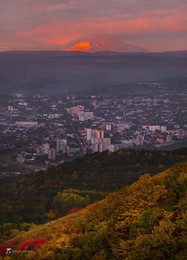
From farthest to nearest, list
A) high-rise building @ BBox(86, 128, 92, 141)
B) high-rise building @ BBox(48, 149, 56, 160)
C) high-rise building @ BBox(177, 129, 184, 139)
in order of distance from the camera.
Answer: high-rise building @ BBox(86, 128, 92, 141)
high-rise building @ BBox(177, 129, 184, 139)
high-rise building @ BBox(48, 149, 56, 160)

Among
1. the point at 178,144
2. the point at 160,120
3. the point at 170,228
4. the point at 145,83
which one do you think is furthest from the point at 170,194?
the point at 145,83

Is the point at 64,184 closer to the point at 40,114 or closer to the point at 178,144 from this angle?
the point at 178,144

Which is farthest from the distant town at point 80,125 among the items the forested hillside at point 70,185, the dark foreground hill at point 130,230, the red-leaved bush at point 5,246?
the dark foreground hill at point 130,230

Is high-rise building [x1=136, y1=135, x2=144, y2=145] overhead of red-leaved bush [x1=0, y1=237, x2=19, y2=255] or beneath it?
beneath

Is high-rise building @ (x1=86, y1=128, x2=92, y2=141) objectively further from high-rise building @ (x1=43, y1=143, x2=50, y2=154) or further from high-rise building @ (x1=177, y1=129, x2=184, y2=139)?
high-rise building @ (x1=177, y1=129, x2=184, y2=139)


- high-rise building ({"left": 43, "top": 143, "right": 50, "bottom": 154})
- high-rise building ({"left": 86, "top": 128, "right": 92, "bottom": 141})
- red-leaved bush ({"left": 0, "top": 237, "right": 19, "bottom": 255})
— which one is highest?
red-leaved bush ({"left": 0, "top": 237, "right": 19, "bottom": 255})

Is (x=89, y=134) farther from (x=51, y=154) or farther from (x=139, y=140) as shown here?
(x=51, y=154)

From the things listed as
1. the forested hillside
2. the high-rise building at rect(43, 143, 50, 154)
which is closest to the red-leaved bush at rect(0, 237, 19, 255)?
the forested hillside
